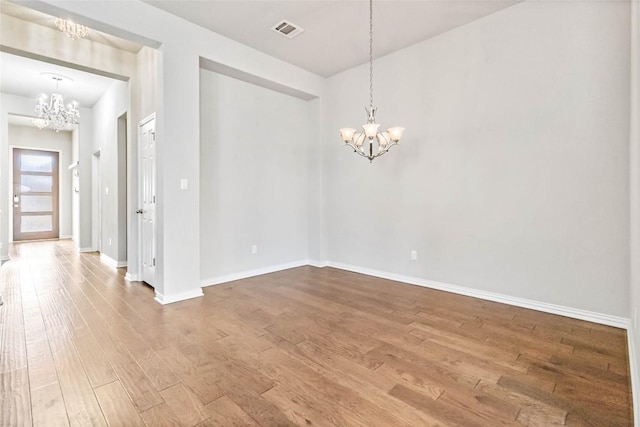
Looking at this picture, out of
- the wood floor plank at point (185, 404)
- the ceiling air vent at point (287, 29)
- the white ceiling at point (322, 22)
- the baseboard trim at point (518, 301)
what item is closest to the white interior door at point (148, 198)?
the white ceiling at point (322, 22)

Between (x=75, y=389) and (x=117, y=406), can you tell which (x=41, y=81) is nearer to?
(x=75, y=389)

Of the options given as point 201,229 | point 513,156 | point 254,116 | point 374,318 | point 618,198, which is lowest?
point 374,318

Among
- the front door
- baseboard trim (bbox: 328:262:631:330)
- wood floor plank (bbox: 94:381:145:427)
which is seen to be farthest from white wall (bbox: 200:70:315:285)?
the front door

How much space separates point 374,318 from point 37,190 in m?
10.5

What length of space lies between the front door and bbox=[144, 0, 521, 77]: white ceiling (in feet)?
27.6

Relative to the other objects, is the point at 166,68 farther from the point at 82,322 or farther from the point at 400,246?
the point at 400,246

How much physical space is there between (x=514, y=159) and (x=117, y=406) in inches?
153

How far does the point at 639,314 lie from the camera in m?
1.67

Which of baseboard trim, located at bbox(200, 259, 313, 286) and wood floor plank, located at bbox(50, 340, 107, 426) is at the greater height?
baseboard trim, located at bbox(200, 259, 313, 286)

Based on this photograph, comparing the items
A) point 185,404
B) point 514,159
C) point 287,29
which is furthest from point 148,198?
point 514,159

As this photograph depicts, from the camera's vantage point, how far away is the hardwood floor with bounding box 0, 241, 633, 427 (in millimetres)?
1576

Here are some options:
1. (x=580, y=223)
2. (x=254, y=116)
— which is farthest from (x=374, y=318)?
(x=254, y=116)

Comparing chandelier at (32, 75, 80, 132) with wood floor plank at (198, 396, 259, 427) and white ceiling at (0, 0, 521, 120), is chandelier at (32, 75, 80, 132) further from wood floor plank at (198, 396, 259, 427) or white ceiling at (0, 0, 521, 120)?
wood floor plank at (198, 396, 259, 427)

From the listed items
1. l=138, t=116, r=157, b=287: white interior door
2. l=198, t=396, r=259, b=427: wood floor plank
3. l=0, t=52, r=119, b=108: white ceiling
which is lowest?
l=198, t=396, r=259, b=427: wood floor plank
